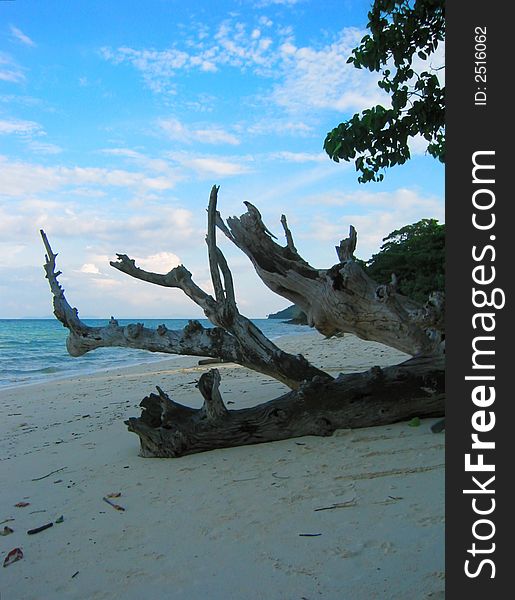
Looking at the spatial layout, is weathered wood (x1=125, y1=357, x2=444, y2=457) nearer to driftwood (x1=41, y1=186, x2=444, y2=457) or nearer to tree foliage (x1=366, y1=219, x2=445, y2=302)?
driftwood (x1=41, y1=186, x2=444, y2=457)

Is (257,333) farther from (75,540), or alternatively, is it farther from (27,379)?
(27,379)

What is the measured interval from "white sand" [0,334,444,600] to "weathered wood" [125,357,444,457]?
0.46 feet

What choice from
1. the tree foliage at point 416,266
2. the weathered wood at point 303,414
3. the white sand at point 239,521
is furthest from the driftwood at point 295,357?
the tree foliage at point 416,266

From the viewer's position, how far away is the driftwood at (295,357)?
5109 mm

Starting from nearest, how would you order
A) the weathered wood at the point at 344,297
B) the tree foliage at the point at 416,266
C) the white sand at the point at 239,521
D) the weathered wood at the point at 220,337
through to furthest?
1. the white sand at the point at 239,521
2. the weathered wood at the point at 344,297
3. the weathered wood at the point at 220,337
4. the tree foliage at the point at 416,266

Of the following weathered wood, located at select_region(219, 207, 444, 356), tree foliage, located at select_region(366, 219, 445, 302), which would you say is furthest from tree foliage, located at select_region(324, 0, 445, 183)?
tree foliage, located at select_region(366, 219, 445, 302)

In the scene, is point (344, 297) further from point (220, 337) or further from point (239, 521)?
point (239, 521)

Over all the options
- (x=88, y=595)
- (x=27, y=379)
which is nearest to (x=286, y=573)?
(x=88, y=595)

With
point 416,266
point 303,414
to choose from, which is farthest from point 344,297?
point 416,266

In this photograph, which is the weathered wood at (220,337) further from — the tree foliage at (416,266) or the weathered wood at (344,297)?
the tree foliage at (416,266)

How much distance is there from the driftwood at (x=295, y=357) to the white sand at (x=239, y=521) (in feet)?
0.62

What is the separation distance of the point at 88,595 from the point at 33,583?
0.42 meters

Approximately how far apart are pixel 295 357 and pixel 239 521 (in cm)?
272

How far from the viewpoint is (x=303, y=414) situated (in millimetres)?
5117
